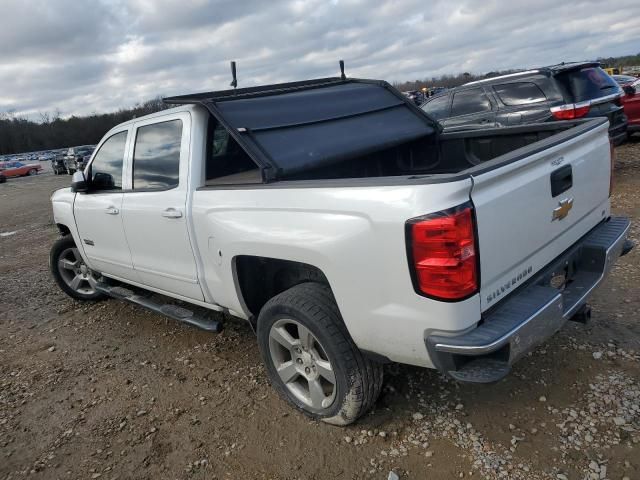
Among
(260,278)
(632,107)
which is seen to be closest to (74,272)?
(260,278)

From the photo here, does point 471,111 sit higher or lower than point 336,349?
higher

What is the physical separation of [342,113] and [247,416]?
2.32m

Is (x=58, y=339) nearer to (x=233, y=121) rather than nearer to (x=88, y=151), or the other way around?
(x=233, y=121)

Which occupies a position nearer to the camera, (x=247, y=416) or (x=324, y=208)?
(x=324, y=208)

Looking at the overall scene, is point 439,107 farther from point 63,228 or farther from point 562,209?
point 562,209

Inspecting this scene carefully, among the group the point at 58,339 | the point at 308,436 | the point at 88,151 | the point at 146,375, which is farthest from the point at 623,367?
the point at 88,151

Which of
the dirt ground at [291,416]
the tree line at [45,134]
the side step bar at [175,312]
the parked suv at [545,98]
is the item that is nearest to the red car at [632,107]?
the parked suv at [545,98]

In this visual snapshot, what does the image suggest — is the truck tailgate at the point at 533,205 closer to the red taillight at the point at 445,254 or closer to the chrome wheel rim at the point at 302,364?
the red taillight at the point at 445,254

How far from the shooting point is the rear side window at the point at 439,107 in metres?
8.91

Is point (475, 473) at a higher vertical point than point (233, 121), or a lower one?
lower

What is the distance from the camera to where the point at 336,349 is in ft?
8.51

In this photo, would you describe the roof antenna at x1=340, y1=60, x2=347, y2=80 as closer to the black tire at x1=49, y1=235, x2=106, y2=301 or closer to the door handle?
the door handle

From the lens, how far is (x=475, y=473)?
8.06 ft

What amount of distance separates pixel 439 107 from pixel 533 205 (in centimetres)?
704
